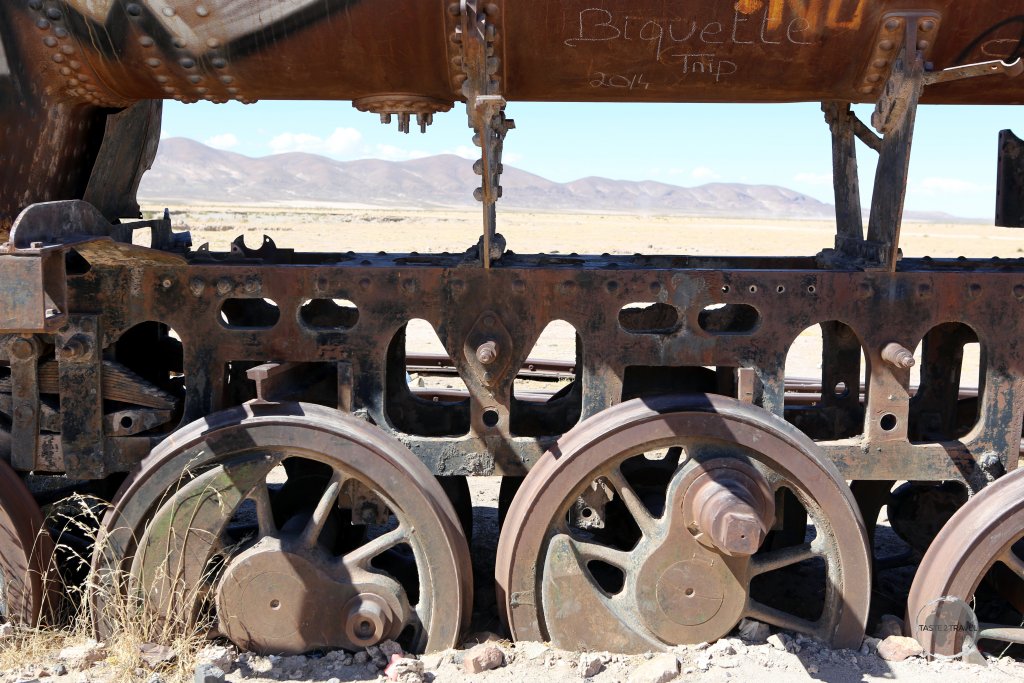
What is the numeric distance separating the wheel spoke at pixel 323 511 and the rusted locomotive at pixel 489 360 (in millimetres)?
21

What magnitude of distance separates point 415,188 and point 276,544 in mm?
159375

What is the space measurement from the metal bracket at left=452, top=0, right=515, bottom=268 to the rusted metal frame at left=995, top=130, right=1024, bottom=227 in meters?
2.40

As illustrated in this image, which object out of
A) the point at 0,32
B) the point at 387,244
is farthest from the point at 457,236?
the point at 0,32

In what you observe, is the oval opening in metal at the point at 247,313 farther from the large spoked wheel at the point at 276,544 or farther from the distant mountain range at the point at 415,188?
the distant mountain range at the point at 415,188

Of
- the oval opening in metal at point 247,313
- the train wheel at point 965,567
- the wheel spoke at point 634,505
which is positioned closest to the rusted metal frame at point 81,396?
the oval opening in metal at point 247,313

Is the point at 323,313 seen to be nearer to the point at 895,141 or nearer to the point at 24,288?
the point at 24,288

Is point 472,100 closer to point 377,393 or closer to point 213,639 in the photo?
point 377,393

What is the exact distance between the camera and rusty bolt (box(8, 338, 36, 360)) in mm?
3641

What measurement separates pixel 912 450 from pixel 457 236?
34.6m

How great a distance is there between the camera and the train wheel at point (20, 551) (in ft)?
11.9

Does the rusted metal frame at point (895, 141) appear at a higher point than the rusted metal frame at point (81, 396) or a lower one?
higher

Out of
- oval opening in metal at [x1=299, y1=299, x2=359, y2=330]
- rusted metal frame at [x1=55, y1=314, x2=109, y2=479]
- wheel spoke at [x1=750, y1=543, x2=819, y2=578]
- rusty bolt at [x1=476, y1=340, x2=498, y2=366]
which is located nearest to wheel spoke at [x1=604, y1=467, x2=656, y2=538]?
wheel spoke at [x1=750, y1=543, x2=819, y2=578]

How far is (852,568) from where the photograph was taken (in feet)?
11.9

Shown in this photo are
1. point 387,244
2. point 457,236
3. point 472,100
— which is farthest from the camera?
point 457,236
